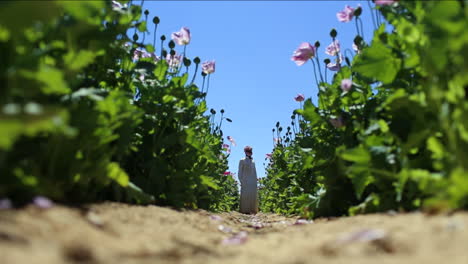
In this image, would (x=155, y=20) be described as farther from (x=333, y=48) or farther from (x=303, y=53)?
(x=333, y=48)

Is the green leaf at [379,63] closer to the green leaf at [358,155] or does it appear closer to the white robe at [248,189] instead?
the green leaf at [358,155]

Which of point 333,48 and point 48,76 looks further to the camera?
point 333,48

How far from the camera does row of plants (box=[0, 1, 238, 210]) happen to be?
5.29 feet

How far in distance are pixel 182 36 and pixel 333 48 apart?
144 cm

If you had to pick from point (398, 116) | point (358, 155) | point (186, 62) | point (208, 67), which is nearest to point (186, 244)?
point (358, 155)

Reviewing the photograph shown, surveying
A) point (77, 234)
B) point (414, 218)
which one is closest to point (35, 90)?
point (77, 234)

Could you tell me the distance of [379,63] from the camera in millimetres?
2865

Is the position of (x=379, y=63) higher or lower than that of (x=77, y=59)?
higher

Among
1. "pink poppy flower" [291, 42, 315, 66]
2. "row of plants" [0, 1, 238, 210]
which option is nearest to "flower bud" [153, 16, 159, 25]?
"row of plants" [0, 1, 238, 210]

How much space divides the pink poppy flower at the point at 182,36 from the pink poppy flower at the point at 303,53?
3.34 feet

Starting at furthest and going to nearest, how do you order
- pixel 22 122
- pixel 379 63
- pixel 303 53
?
pixel 303 53, pixel 379 63, pixel 22 122

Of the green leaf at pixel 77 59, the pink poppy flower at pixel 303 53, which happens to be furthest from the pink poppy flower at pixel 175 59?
the green leaf at pixel 77 59

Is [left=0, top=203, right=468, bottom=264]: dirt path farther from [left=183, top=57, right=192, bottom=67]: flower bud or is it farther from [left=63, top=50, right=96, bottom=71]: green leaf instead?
[left=183, top=57, right=192, bottom=67]: flower bud

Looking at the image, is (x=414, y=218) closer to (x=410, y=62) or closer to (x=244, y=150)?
(x=410, y=62)
